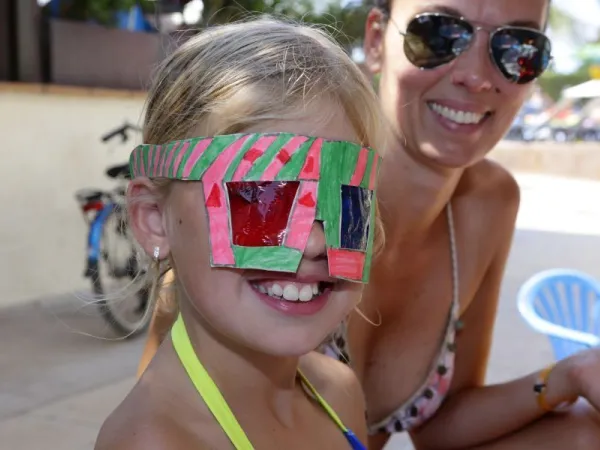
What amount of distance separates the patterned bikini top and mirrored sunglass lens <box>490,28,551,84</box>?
41cm

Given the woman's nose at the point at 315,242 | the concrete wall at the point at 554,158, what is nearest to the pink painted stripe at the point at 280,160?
the woman's nose at the point at 315,242

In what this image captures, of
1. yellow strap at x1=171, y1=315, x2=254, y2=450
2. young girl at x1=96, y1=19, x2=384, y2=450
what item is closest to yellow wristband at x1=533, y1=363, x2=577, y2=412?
young girl at x1=96, y1=19, x2=384, y2=450

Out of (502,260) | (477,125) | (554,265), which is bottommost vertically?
(554,265)

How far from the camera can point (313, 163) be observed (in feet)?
3.80

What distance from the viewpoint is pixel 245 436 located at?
1.25m

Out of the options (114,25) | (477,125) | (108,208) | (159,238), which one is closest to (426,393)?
(477,125)

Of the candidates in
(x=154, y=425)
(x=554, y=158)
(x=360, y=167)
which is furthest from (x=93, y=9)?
(x=554, y=158)

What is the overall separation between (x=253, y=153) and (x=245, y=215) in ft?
0.31

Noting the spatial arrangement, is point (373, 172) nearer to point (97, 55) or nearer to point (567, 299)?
point (567, 299)

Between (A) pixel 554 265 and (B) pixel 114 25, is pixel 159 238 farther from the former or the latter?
(A) pixel 554 265

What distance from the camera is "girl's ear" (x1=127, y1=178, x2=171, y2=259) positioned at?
1291mm

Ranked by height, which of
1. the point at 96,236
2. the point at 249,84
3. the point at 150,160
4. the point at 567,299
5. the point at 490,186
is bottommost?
the point at 96,236

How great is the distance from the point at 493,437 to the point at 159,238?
1.04 m

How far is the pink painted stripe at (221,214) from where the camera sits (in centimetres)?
115
